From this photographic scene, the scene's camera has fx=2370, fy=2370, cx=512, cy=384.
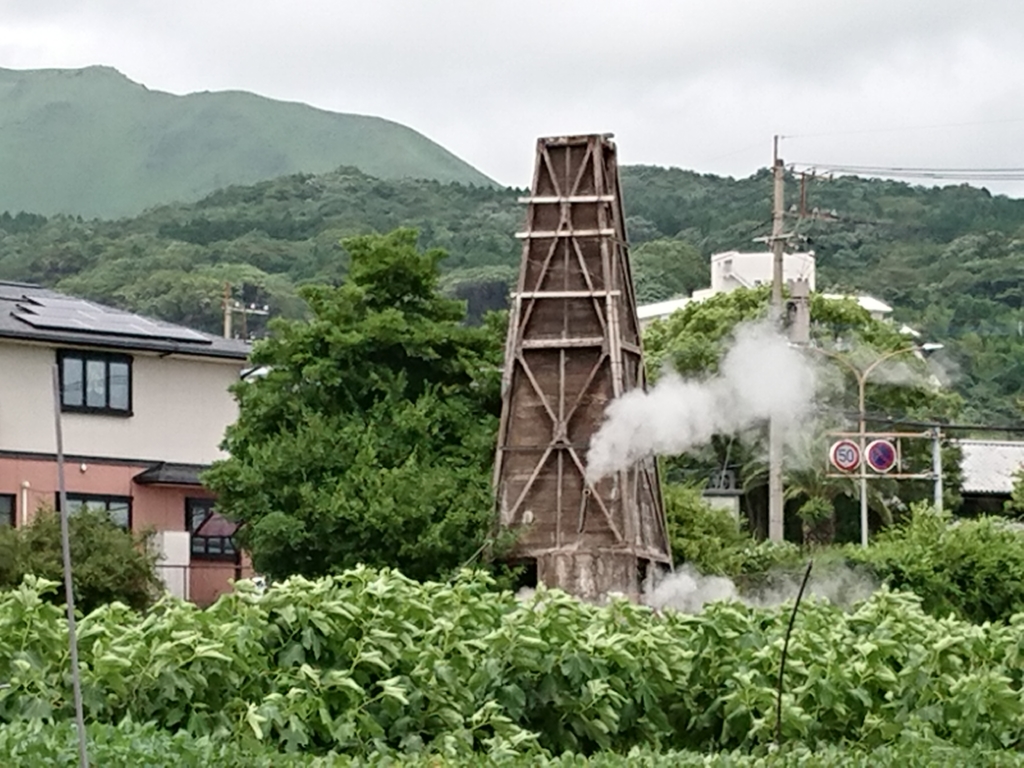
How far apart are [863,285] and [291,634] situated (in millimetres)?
129901

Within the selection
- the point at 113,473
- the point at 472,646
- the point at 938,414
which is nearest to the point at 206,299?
the point at 938,414

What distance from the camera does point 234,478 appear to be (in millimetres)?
47312

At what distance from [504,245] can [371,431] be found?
380 ft

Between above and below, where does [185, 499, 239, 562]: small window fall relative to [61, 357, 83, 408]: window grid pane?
below

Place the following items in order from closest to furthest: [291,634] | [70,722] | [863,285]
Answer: [70,722], [291,634], [863,285]

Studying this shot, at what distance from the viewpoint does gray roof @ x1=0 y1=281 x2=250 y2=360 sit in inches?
2174

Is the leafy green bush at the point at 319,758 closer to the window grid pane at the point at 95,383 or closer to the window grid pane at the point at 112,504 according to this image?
the window grid pane at the point at 112,504

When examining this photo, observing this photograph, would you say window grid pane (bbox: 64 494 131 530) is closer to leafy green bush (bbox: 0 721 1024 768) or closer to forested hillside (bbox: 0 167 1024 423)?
leafy green bush (bbox: 0 721 1024 768)

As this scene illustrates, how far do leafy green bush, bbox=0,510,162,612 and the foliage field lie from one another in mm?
21615

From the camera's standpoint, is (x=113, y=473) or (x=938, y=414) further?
(x=938, y=414)

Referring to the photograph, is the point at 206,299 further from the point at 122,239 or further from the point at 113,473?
the point at 113,473

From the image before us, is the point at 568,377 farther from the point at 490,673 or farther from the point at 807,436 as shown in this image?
the point at 807,436

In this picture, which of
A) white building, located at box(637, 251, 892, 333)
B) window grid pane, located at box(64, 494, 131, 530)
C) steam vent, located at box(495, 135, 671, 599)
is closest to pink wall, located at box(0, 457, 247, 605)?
window grid pane, located at box(64, 494, 131, 530)

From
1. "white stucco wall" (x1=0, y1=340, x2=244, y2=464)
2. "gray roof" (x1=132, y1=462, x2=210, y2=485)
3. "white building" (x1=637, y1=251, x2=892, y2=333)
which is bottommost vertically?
"gray roof" (x1=132, y1=462, x2=210, y2=485)
